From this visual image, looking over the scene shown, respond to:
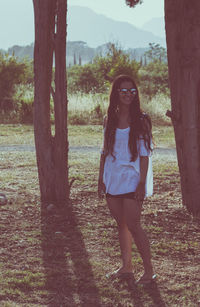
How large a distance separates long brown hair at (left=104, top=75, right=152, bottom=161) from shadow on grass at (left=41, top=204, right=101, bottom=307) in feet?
3.74

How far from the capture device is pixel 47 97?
23.1 feet

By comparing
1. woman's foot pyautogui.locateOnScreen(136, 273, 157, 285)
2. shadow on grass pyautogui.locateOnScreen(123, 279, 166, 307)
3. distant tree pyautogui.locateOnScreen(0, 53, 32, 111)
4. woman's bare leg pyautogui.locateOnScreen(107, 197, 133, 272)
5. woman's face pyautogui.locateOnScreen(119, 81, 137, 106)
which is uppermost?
distant tree pyautogui.locateOnScreen(0, 53, 32, 111)

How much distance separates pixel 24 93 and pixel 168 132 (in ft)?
29.0

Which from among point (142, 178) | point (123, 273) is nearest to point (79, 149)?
point (123, 273)

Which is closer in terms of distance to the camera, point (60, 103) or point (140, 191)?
point (140, 191)

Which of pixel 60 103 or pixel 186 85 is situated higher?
pixel 186 85

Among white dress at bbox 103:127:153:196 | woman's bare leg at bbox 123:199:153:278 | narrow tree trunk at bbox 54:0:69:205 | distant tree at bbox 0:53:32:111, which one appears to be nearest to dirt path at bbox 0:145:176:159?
narrow tree trunk at bbox 54:0:69:205

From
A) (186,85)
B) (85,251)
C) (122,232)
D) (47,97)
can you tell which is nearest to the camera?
(122,232)

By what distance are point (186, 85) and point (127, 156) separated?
2.75m

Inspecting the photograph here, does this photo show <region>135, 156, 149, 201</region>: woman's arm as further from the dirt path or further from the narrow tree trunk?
the dirt path

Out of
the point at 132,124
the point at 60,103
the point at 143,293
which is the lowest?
the point at 143,293

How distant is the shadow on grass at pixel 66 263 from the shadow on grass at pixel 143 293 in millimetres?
280

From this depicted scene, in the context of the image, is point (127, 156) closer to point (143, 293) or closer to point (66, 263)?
point (143, 293)

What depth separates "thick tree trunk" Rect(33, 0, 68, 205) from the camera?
22.6 feet
